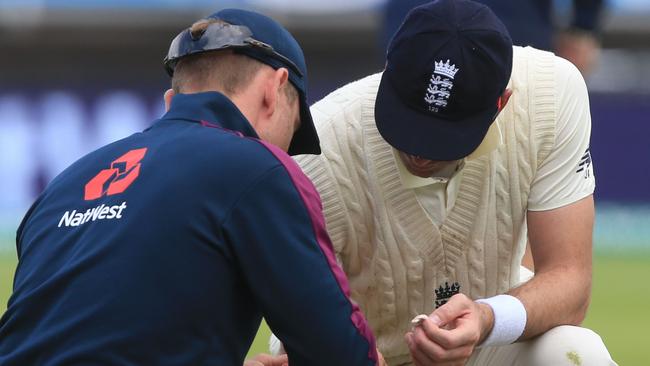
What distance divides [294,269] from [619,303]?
760 centimetres

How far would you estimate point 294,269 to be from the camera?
10.1 feet

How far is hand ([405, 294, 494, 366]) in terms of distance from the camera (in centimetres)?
346

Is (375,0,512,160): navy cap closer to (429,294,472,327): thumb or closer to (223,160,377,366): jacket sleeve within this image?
(429,294,472,327): thumb

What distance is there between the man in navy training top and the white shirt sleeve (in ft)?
3.56

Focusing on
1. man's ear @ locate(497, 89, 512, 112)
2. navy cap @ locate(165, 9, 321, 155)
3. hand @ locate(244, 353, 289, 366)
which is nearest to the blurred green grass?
hand @ locate(244, 353, 289, 366)

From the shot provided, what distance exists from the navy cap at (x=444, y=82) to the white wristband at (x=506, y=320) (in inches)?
17.3

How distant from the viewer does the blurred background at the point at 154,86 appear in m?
14.5

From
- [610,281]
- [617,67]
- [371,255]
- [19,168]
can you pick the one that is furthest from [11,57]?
[371,255]

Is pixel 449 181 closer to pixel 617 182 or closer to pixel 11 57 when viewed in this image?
pixel 617 182

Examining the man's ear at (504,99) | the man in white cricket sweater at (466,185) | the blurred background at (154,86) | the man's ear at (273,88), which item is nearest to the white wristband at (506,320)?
the man in white cricket sweater at (466,185)

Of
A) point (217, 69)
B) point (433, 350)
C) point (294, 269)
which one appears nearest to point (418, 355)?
point (433, 350)

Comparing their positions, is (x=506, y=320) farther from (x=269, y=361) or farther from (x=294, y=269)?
(x=294, y=269)

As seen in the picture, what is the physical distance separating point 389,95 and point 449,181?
0.46 meters

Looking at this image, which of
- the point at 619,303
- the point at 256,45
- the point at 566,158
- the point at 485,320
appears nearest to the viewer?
the point at 256,45
